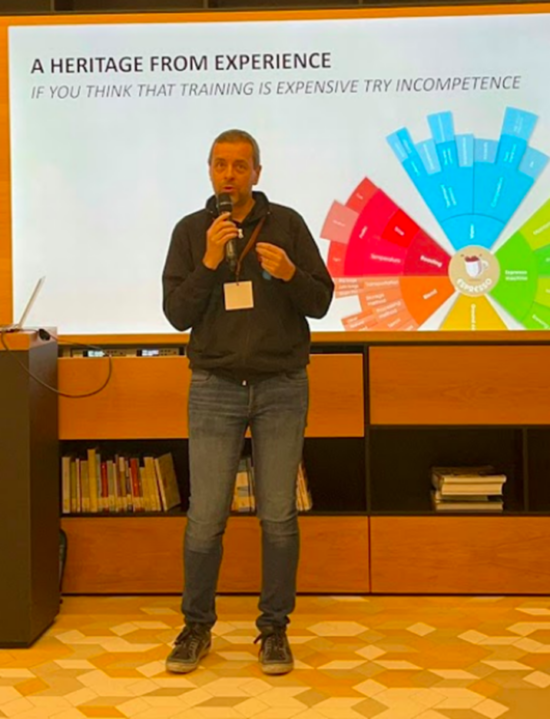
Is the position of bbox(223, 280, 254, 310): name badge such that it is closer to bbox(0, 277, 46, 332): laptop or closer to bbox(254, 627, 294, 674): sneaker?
bbox(0, 277, 46, 332): laptop

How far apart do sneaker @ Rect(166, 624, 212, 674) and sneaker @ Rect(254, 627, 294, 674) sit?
0.54 ft

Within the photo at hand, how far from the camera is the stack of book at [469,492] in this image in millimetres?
3338

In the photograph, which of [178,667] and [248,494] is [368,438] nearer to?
[248,494]

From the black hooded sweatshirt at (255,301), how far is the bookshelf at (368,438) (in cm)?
67

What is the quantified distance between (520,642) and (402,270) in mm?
1341

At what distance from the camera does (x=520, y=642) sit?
9.31 ft

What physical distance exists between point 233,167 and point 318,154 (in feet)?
2.98

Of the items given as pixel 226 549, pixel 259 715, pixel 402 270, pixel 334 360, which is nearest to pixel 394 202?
pixel 402 270

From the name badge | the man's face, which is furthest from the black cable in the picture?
the man's face

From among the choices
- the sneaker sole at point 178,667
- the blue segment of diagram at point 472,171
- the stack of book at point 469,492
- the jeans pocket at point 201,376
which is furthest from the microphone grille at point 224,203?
the stack of book at point 469,492

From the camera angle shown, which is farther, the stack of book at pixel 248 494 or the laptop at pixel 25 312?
the stack of book at pixel 248 494

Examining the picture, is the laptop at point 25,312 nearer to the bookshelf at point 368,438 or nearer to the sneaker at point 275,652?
the bookshelf at point 368,438

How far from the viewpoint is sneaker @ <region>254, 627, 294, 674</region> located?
260cm

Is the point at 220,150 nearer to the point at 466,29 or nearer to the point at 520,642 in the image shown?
the point at 466,29
